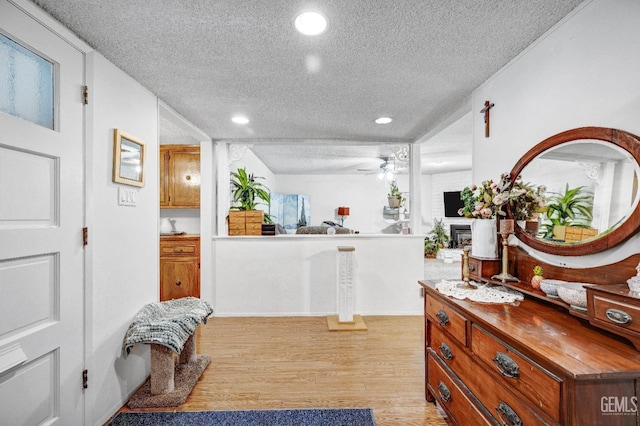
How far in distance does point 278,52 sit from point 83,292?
5.88 feet

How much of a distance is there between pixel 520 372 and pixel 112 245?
2.25 m

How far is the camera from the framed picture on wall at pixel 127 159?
191 cm

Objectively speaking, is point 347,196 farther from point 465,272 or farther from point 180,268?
point 465,272

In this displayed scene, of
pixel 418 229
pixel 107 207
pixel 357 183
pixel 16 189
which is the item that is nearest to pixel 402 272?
pixel 418 229

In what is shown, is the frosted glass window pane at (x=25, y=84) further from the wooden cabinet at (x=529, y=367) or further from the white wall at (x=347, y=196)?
the white wall at (x=347, y=196)

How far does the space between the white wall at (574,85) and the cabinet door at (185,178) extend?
351cm

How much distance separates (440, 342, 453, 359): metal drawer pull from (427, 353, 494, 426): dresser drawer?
0.09 metres

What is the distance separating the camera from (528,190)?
163 centimetres

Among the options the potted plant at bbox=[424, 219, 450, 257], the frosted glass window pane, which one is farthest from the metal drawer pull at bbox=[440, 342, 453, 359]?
the potted plant at bbox=[424, 219, 450, 257]

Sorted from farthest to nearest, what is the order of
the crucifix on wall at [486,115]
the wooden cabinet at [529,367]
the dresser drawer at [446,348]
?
the crucifix on wall at [486,115] → the dresser drawer at [446,348] → the wooden cabinet at [529,367]

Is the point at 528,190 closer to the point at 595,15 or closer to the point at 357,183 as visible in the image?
the point at 595,15

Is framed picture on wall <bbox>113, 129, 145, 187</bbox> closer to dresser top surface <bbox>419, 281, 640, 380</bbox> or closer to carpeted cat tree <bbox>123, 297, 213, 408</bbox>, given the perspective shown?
carpeted cat tree <bbox>123, 297, 213, 408</bbox>

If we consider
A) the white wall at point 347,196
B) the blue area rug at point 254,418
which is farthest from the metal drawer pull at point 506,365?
the white wall at point 347,196

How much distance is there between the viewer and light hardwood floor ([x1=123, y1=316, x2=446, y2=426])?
6.43ft
